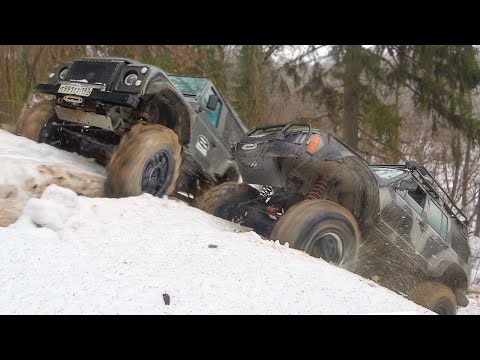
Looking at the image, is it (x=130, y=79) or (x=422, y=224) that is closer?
(x=130, y=79)

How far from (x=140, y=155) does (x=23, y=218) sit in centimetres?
149

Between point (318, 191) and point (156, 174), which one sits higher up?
point (318, 191)

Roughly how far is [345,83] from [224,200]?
829 cm

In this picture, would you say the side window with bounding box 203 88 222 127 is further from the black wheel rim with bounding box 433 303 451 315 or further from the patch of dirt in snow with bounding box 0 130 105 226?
the black wheel rim with bounding box 433 303 451 315

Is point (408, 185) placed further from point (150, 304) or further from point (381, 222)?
point (150, 304)

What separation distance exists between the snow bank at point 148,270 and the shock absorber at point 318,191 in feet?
4.08

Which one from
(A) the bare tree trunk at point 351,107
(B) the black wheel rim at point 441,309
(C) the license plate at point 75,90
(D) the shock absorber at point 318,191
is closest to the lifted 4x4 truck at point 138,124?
(C) the license plate at point 75,90

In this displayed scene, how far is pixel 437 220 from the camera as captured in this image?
605 cm

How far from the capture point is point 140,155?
4703 millimetres

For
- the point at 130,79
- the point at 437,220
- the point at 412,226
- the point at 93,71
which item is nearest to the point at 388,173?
the point at 412,226

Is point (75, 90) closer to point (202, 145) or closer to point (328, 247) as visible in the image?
point (202, 145)

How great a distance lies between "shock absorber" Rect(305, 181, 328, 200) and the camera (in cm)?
532

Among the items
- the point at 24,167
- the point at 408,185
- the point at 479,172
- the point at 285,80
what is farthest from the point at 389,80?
the point at 24,167

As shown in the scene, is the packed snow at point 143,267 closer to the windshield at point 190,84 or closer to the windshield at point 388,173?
the windshield at point 388,173
